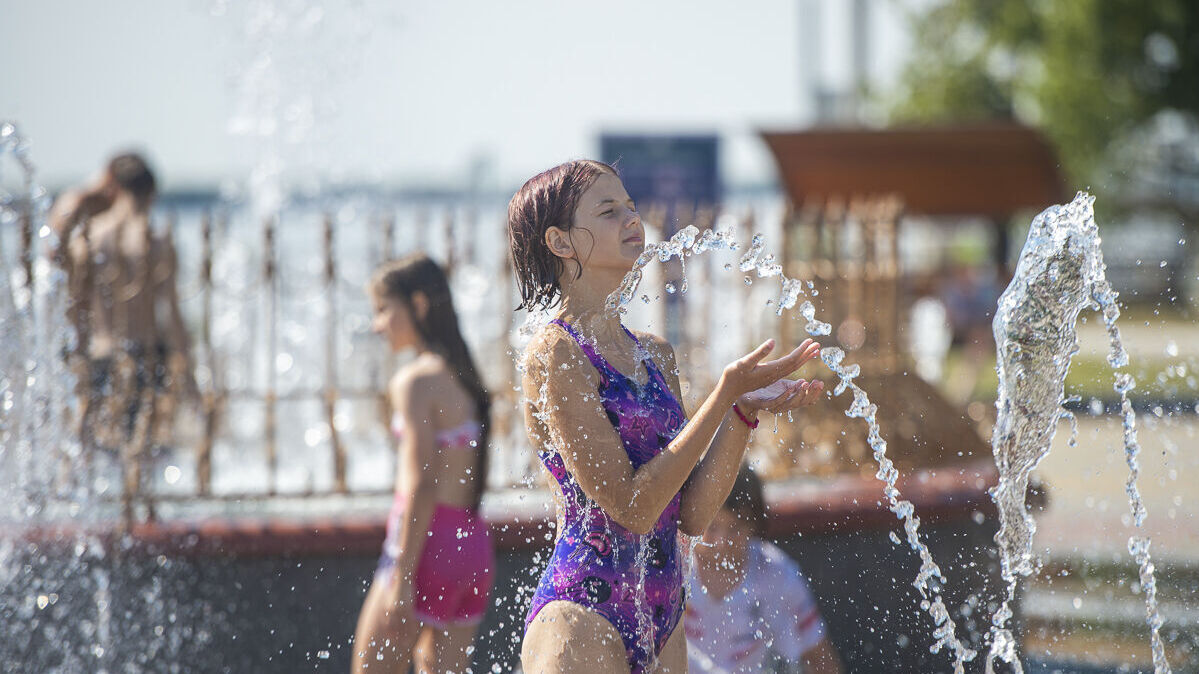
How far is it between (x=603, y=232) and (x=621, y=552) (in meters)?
0.60

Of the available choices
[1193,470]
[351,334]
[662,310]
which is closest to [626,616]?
[662,310]

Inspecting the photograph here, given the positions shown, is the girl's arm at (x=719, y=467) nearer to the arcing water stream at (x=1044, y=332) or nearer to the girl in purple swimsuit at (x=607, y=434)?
the girl in purple swimsuit at (x=607, y=434)

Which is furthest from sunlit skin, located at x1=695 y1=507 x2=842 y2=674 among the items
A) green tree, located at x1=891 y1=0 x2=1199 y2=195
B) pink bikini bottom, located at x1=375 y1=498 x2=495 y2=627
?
green tree, located at x1=891 y1=0 x2=1199 y2=195

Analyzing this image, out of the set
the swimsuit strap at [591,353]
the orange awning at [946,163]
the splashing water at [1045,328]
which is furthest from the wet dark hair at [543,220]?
the orange awning at [946,163]

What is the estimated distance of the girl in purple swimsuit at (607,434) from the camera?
7.60 feet

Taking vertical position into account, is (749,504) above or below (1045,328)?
below

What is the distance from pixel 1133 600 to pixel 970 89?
63.8ft

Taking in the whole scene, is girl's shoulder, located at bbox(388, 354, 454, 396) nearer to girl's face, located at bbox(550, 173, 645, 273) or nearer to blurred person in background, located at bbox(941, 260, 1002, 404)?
girl's face, located at bbox(550, 173, 645, 273)

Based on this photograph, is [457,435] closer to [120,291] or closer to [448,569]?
[448,569]

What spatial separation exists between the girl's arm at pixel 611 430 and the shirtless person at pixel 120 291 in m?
3.86

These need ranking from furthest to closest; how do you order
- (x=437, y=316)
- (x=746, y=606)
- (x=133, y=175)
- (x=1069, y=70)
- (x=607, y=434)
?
(x=1069, y=70) → (x=133, y=175) → (x=437, y=316) → (x=746, y=606) → (x=607, y=434)

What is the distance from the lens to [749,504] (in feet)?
11.0

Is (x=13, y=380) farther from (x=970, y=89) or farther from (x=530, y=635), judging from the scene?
(x=970, y=89)

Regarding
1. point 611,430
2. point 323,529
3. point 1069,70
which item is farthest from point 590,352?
point 1069,70
